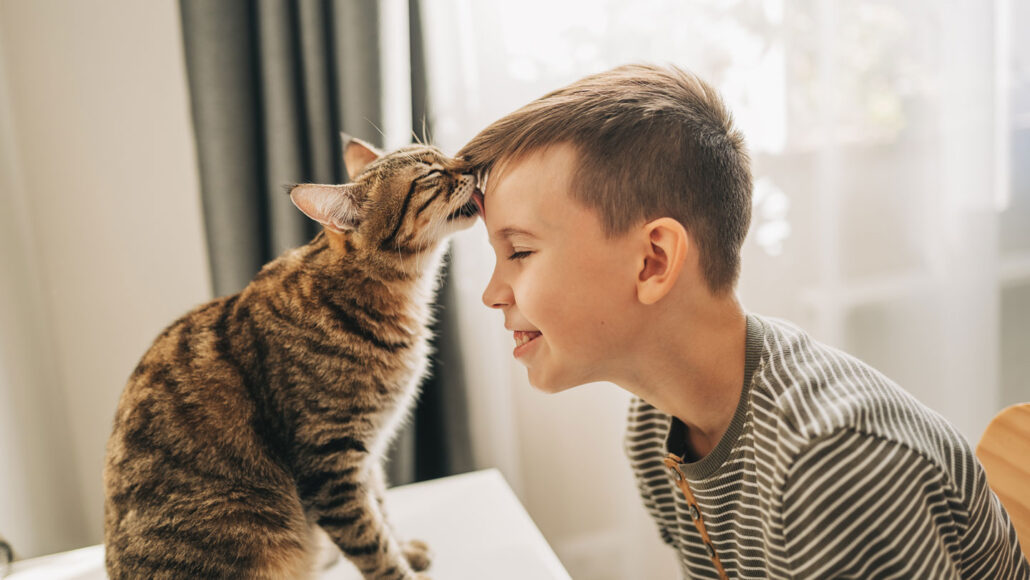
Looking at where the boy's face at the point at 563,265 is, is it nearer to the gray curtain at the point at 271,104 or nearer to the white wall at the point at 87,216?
the gray curtain at the point at 271,104

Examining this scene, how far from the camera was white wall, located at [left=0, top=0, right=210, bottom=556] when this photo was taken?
4.39 feet

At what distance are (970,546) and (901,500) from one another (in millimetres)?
154

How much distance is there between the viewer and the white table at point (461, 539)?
97 centimetres

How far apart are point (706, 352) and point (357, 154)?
23.6 inches

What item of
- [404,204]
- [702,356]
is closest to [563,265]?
[702,356]

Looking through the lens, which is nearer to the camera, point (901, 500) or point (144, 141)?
point (901, 500)

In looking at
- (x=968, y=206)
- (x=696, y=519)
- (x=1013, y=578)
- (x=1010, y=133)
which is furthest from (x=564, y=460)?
(x=1010, y=133)

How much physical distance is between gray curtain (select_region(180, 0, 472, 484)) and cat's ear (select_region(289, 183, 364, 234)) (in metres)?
0.42

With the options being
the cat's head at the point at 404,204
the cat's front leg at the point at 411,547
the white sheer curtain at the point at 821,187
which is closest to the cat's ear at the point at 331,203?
the cat's head at the point at 404,204

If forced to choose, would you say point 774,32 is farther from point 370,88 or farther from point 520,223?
point 520,223

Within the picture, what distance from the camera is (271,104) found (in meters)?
1.32

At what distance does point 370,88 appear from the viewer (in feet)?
4.30

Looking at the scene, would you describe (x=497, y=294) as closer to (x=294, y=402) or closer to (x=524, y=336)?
(x=524, y=336)

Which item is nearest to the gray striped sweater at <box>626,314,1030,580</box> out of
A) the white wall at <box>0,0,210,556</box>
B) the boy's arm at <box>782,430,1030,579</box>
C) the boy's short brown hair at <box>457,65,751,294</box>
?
the boy's arm at <box>782,430,1030,579</box>
